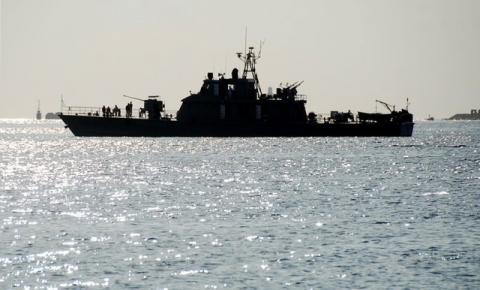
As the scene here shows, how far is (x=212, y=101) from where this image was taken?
12581 centimetres

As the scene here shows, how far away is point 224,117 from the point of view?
129250mm

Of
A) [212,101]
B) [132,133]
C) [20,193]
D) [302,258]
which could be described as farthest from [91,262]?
[132,133]

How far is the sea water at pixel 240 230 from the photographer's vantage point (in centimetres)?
2820

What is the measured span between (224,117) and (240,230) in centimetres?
9200

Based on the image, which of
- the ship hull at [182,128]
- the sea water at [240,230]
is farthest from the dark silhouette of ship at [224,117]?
the sea water at [240,230]

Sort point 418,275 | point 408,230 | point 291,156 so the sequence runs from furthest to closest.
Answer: point 291,156 < point 408,230 < point 418,275


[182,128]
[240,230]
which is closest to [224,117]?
[182,128]

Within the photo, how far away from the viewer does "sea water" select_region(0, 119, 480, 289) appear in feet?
92.5

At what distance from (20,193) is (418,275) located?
100ft

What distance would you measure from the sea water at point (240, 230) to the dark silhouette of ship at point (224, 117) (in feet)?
180

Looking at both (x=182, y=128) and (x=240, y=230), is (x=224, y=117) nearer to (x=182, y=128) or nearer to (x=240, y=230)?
(x=182, y=128)

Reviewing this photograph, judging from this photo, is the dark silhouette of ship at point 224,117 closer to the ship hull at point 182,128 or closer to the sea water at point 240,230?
the ship hull at point 182,128

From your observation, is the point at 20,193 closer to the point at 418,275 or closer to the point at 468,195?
the point at 468,195

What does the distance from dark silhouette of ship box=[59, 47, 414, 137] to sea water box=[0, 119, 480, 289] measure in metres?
55.0
